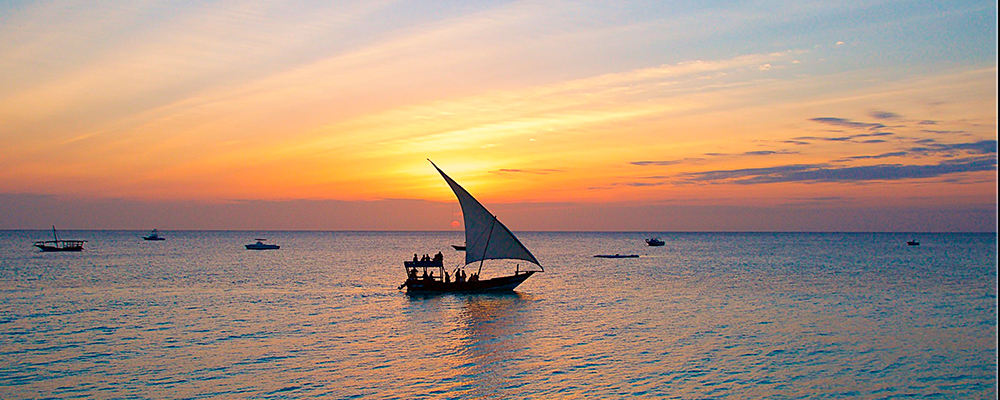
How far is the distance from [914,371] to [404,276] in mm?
39749

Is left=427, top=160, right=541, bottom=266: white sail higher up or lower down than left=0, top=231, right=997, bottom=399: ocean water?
higher up

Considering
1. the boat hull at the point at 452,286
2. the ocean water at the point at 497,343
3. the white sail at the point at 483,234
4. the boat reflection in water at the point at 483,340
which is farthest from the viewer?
the boat hull at the point at 452,286

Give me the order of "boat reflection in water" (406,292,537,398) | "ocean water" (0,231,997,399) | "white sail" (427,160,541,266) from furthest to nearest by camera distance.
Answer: "white sail" (427,160,541,266), "boat reflection in water" (406,292,537,398), "ocean water" (0,231,997,399)

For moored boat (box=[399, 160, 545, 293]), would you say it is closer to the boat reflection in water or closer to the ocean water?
the boat reflection in water

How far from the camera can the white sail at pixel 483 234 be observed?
1444 inches

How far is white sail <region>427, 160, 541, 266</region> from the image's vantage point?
36.7m

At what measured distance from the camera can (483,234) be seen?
122 feet

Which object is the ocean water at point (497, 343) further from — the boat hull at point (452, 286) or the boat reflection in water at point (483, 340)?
the boat hull at point (452, 286)

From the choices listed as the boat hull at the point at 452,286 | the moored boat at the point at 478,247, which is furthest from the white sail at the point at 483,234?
the boat hull at the point at 452,286

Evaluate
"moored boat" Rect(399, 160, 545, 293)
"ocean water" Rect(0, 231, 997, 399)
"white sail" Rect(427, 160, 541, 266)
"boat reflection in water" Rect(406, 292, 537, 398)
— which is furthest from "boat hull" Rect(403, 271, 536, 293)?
"white sail" Rect(427, 160, 541, 266)

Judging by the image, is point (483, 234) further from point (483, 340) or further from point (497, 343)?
point (497, 343)

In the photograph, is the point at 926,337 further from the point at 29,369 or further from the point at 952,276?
the point at 952,276

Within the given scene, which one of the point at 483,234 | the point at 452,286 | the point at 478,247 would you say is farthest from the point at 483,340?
the point at 452,286

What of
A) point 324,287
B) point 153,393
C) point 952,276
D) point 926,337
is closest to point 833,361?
point 926,337
